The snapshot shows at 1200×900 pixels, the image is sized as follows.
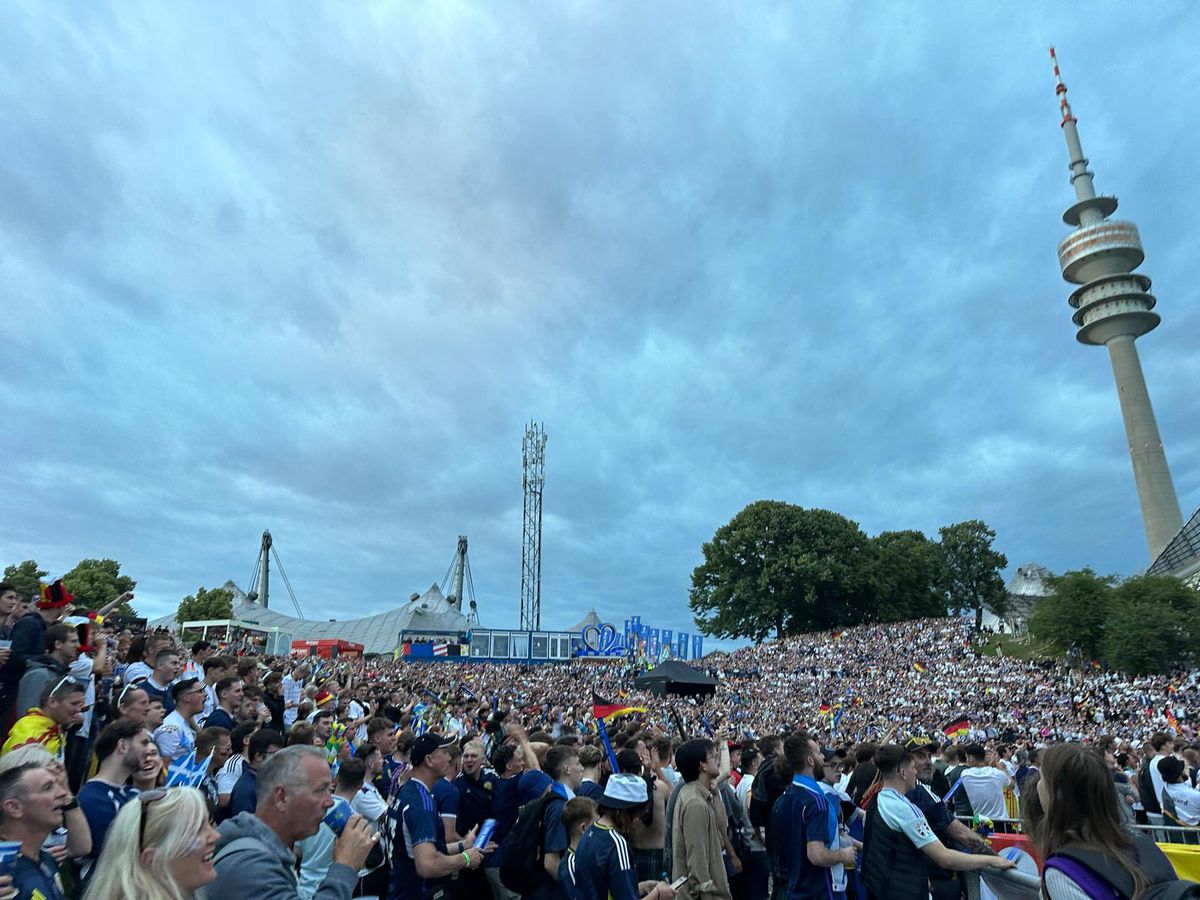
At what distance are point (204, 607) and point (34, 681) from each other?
74553 millimetres

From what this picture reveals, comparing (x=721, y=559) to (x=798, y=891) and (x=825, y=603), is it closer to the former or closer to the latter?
(x=825, y=603)

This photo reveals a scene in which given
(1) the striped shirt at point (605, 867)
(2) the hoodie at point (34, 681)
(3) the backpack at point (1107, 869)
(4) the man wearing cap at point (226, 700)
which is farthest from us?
(4) the man wearing cap at point (226, 700)

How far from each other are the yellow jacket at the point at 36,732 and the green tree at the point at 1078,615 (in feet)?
160

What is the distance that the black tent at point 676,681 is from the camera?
35344 millimetres

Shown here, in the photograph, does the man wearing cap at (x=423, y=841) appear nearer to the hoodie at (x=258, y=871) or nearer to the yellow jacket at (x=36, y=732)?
the hoodie at (x=258, y=871)

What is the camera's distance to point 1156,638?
36.8 m

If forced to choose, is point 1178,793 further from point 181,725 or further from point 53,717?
point 53,717

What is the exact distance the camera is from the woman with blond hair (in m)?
2.33

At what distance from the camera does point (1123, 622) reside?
38438 millimetres

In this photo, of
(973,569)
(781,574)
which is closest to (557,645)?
(781,574)

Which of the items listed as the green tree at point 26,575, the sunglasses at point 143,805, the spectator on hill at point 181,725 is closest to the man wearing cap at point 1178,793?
→ the spectator on hill at point 181,725

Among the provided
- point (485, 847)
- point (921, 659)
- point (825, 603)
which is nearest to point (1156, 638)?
point (921, 659)

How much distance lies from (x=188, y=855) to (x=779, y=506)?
68.2 meters

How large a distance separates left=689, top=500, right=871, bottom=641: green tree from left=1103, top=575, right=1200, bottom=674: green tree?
24.5 metres
